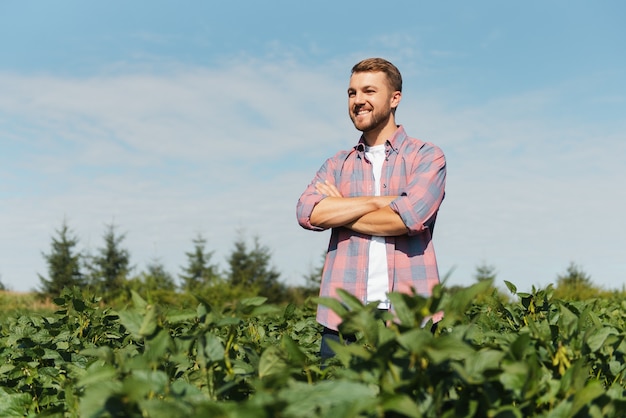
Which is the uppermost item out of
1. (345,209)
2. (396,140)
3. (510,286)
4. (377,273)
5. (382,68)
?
(382,68)

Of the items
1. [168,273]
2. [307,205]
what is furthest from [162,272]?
[307,205]

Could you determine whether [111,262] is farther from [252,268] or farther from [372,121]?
[372,121]

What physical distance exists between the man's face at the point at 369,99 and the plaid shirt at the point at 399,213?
183 millimetres

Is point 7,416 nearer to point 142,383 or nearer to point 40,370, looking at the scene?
point 40,370

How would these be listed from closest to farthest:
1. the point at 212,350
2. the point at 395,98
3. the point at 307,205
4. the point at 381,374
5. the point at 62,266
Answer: the point at 381,374
the point at 212,350
the point at 307,205
the point at 395,98
the point at 62,266

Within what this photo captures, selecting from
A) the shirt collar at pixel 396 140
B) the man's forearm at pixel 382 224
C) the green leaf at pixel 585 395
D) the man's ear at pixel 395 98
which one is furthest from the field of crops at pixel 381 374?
the man's ear at pixel 395 98

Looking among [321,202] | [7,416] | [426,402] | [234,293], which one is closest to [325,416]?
[426,402]

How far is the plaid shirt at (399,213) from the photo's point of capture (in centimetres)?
420

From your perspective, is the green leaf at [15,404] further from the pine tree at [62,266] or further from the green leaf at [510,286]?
the pine tree at [62,266]

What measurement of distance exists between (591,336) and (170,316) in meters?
1.52

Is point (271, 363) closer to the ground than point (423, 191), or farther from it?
closer to the ground

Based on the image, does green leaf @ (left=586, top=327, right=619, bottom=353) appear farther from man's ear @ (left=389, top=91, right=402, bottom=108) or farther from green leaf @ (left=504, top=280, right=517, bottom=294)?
man's ear @ (left=389, top=91, right=402, bottom=108)

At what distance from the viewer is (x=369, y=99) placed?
4523 millimetres

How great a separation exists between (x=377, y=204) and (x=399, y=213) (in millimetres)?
188
